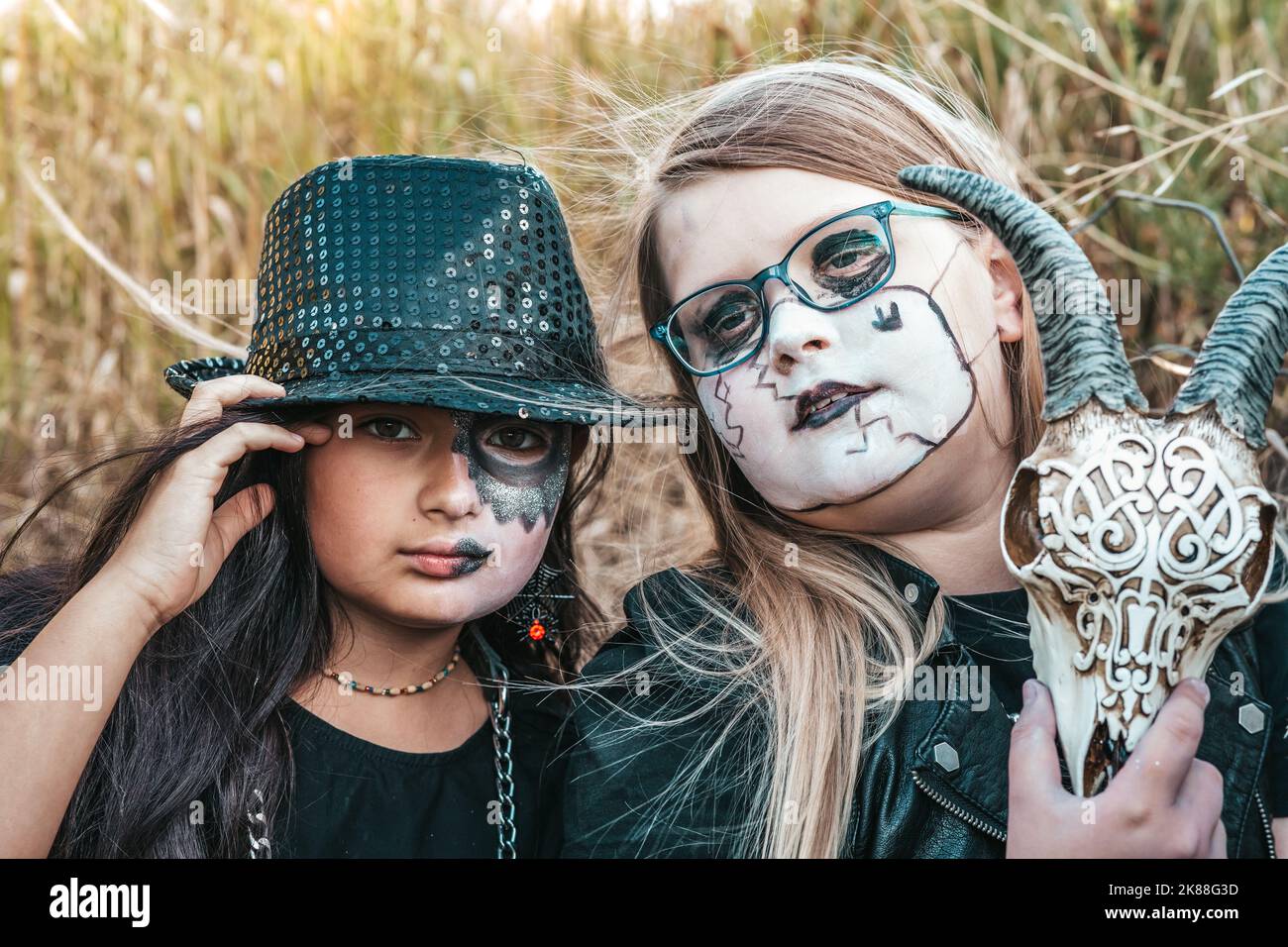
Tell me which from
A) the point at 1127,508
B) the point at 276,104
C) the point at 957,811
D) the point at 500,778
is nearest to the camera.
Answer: the point at 1127,508

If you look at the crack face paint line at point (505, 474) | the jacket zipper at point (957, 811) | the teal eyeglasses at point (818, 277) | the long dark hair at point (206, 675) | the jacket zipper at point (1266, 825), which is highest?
the teal eyeglasses at point (818, 277)

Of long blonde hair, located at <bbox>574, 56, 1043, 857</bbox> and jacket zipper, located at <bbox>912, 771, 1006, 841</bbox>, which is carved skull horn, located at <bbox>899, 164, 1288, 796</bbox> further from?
long blonde hair, located at <bbox>574, 56, 1043, 857</bbox>

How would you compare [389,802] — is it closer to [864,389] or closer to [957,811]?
[957,811]

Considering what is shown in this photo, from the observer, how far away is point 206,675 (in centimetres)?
193

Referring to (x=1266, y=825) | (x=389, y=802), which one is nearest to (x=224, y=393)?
(x=389, y=802)

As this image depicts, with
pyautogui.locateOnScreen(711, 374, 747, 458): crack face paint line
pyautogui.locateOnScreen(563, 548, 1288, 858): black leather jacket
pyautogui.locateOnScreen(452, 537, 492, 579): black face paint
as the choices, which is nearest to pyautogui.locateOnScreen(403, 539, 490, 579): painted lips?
pyautogui.locateOnScreen(452, 537, 492, 579): black face paint

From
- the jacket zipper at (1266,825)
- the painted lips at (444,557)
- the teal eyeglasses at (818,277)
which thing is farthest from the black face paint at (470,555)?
the jacket zipper at (1266,825)

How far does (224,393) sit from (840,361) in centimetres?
90

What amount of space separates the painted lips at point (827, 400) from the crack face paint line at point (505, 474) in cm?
39

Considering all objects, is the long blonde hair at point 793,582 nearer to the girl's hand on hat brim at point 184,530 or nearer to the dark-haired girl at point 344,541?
the dark-haired girl at point 344,541

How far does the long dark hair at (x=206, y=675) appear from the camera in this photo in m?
1.83
